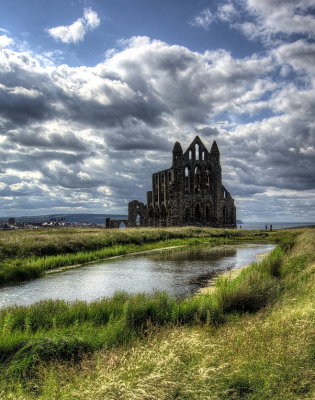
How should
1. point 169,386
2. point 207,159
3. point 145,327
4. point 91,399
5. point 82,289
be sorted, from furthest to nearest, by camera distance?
point 207,159
point 82,289
point 145,327
point 169,386
point 91,399

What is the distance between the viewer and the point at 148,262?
2078 cm

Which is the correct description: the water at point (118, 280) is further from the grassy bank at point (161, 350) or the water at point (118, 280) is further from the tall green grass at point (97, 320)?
the grassy bank at point (161, 350)

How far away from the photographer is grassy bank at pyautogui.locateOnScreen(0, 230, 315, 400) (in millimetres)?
4156

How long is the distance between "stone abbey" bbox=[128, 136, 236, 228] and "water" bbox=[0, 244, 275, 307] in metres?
44.0

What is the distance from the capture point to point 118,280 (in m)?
14.7

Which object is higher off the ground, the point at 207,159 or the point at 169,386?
the point at 207,159

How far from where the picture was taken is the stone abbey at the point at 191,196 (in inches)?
2569

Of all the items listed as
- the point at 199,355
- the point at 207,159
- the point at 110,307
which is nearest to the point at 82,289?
the point at 110,307

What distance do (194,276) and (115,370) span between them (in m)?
11.7

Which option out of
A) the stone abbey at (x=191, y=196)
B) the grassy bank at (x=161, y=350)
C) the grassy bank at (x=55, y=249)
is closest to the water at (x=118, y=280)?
the grassy bank at (x=55, y=249)

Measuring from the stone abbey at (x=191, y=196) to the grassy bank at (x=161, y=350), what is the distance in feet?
183

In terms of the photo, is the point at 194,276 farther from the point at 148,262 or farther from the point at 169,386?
the point at 169,386

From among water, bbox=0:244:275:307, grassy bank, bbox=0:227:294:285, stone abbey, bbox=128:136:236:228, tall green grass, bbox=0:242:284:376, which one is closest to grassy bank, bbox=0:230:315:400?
tall green grass, bbox=0:242:284:376

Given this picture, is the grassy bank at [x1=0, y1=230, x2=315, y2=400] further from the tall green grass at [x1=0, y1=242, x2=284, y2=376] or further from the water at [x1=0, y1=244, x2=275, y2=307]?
the water at [x1=0, y1=244, x2=275, y2=307]
